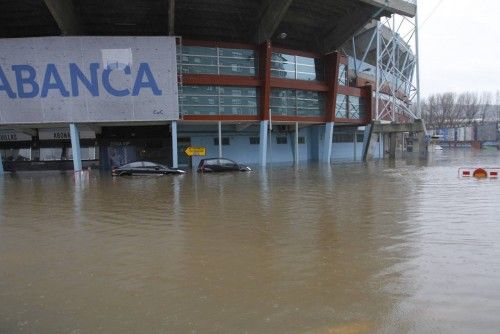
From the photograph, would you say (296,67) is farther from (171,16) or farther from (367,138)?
(171,16)

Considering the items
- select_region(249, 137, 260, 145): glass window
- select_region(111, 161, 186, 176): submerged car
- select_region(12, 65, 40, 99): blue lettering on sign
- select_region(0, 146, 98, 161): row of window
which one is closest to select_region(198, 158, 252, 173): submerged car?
select_region(111, 161, 186, 176): submerged car

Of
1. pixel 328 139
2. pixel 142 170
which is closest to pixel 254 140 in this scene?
pixel 328 139

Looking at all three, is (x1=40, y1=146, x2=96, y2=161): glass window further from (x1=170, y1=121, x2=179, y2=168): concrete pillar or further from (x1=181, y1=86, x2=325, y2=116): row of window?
(x1=181, y1=86, x2=325, y2=116): row of window

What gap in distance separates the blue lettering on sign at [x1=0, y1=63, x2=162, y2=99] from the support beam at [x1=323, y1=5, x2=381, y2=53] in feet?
52.3

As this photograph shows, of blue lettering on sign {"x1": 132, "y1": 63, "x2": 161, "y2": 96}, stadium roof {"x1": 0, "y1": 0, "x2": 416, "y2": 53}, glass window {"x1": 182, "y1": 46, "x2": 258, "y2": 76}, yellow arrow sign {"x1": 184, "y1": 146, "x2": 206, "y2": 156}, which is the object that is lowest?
yellow arrow sign {"x1": 184, "y1": 146, "x2": 206, "y2": 156}

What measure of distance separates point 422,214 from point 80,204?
391 inches

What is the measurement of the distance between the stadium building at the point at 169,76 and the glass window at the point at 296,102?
0.11m

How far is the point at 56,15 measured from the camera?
2997cm

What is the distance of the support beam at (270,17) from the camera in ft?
105

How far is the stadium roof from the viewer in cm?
3256

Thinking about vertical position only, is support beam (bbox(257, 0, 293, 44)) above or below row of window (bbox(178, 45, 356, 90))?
above

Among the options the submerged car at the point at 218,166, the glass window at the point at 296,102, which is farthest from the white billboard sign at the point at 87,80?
the glass window at the point at 296,102

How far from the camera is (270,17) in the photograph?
33469mm

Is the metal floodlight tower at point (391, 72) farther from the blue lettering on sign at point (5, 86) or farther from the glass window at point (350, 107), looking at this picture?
the blue lettering on sign at point (5, 86)
